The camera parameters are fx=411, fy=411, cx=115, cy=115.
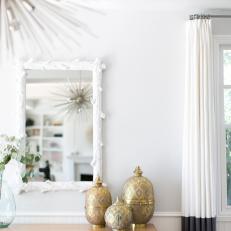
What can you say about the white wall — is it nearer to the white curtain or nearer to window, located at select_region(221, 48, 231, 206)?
the white curtain

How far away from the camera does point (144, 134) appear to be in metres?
3.49

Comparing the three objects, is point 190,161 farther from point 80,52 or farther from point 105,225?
point 80,52

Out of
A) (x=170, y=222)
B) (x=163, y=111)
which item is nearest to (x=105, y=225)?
(x=170, y=222)

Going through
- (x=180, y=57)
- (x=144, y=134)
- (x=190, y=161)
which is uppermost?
(x=180, y=57)

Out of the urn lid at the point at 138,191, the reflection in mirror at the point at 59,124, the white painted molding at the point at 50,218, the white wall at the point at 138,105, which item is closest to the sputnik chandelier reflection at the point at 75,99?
the reflection in mirror at the point at 59,124

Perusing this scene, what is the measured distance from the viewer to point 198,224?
3291 millimetres

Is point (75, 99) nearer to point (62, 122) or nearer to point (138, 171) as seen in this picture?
point (62, 122)

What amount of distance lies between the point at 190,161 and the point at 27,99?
1.45 meters

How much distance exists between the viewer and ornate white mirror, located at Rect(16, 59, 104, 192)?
3.43 metres

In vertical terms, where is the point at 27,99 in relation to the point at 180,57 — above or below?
below

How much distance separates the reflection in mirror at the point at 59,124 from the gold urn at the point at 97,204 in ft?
0.86

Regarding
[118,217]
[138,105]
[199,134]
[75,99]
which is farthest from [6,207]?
[199,134]

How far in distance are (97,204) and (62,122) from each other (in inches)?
30.2

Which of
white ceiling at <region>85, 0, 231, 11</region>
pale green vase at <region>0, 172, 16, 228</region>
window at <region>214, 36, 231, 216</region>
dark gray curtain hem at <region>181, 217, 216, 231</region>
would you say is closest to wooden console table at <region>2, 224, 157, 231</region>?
pale green vase at <region>0, 172, 16, 228</region>
